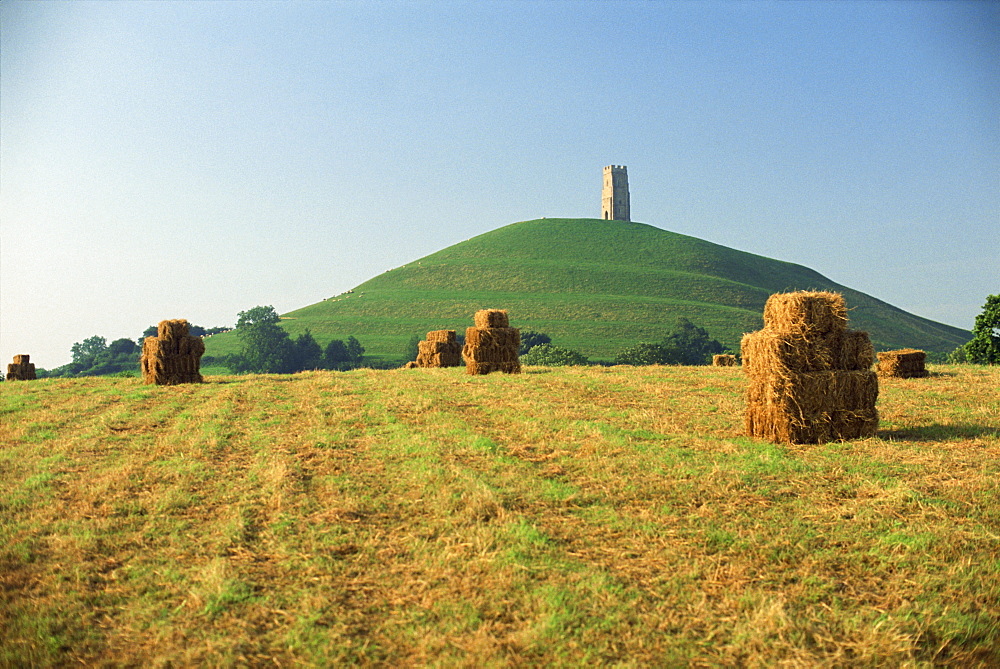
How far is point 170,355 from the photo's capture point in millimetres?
22312

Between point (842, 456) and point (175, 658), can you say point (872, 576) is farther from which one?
point (175, 658)

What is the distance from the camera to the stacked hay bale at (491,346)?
24.8 metres

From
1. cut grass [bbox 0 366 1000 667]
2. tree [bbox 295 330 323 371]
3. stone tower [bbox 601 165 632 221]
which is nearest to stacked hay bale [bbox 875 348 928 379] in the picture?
cut grass [bbox 0 366 1000 667]

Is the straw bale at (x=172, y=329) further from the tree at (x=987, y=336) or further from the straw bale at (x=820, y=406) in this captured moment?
the tree at (x=987, y=336)

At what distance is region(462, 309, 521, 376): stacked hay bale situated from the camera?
977 inches

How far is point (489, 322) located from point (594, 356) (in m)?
58.8

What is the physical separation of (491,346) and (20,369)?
2464cm

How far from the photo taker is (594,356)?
82.6 m

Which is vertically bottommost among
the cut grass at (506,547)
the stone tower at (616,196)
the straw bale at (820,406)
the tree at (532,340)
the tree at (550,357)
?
the cut grass at (506,547)

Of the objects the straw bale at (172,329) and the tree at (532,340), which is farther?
the tree at (532,340)

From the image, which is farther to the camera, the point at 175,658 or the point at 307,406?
the point at 307,406

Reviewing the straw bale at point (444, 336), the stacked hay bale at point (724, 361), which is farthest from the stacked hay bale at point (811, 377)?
the straw bale at point (444, 336)

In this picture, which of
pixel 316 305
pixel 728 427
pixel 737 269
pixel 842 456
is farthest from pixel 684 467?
pixel 737 269

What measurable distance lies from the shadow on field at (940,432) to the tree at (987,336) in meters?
28.8
